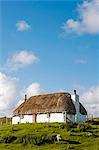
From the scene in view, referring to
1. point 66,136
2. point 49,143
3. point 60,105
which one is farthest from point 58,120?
point 49,143

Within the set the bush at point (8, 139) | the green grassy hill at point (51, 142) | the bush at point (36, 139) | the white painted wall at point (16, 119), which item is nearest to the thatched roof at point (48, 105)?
the white painted wall at point (16, 119)

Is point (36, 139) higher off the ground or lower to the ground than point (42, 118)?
lower

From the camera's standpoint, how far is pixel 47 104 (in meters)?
72.2

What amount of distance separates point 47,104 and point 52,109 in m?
2.40

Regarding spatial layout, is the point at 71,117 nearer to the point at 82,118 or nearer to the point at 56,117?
the point at 56,117

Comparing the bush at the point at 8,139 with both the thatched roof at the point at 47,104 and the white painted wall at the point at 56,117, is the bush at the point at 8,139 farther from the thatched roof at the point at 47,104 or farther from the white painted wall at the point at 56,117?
the thatched roof at the point at 47,104

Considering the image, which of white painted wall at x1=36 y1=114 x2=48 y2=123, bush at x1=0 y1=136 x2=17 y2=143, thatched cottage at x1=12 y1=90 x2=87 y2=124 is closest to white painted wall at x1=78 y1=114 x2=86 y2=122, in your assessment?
thatched cottage at x1=12 y1=90 x2=87 y2=124

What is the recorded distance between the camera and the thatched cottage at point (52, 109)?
2736 inches

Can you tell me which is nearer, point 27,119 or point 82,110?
point 82,110

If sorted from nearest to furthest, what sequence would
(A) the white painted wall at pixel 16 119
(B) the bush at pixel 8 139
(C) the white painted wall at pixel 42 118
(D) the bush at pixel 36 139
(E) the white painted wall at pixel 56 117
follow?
(D) the bush at pixel 36 139
(B) the bush at pixel 8 139
(E) the white painted wall at pixel 56 117
(C) the white painted wall at pixel 42 118
(A) the white painted wall at pixel 16 119

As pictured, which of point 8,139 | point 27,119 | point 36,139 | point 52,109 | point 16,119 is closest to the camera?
point 36,139

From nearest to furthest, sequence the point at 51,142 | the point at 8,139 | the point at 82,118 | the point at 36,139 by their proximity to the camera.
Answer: the point at 51,142, the point at 36,139, the point at 8,139, the point at 82,118

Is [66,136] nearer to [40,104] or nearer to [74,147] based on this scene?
[74,147]

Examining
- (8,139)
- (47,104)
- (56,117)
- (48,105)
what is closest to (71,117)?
(56,117)
